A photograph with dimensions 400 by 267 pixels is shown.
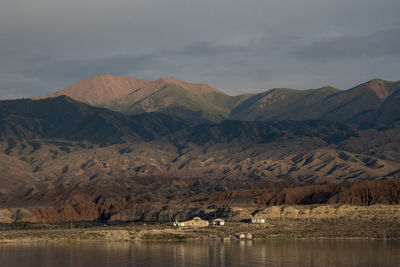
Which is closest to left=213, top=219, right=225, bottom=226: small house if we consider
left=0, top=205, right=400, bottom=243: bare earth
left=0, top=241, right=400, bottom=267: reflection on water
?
left=0, top=205, right=400, bottom=243: bare earth

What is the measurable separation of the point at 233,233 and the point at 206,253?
99.7 feet

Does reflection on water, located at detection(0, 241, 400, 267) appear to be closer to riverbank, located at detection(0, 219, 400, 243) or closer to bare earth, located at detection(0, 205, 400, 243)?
riverbank, located at detection(0, 219, 400, 243)

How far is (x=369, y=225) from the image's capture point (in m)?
143

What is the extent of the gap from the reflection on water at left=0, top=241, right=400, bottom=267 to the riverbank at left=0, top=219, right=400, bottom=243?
7.98 metres

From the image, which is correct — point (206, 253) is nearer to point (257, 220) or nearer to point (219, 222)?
point (219, 222)

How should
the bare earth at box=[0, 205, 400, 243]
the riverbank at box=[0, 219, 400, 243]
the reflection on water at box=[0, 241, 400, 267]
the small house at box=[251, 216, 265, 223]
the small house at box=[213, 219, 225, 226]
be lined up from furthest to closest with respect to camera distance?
the small house at box=[251, 216, 265, 223] → the small house at box=[213, 219, 225, 226] → the bare earth at box=[0, 205, 400, 243] → the riverbank at box=[0, 219, 400, 243] → the reflection on water at box=[0, 241, 400, 267]

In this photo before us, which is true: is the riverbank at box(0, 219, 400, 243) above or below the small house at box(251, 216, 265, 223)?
below

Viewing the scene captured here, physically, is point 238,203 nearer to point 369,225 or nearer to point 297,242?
Answer: point 369,225

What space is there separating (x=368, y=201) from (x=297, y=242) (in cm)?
6837

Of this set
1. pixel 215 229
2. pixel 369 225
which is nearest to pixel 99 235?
pixel 215 229

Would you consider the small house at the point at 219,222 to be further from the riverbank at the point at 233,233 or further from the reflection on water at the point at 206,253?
the reflection on water at the point at 206,253

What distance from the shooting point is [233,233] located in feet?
446

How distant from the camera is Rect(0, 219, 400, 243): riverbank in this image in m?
134

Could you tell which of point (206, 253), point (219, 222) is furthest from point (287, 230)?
point (206, 253)
